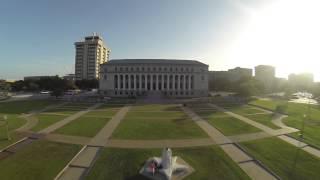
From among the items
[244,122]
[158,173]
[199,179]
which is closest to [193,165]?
[199,179]

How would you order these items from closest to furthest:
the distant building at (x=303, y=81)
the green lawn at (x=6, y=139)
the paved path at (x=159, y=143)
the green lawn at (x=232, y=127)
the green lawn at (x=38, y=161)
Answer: the green lawn at (x=38, y=161) < the green lawn at (x=6, y=139) < the paved path at (x=159, y=143) < the green lawn at (x=232, y=127) < the distant building at (x=303, y=81)

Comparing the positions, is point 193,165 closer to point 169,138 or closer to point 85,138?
point 169,138

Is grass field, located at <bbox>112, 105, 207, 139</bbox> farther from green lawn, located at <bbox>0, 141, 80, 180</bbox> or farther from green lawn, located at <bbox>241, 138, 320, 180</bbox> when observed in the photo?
green lawn, located at <bbox>241, 138, 320, 180</bbox>

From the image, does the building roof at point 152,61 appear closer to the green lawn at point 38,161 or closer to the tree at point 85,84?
the tree at point 85,84

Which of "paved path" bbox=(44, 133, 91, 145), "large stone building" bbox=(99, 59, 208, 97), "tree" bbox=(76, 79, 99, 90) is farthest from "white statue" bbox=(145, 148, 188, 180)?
"tree" bbox=(76, 79, 99, 90)

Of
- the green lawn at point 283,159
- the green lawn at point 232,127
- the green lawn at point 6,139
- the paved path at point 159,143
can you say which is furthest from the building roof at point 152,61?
the green lawn at point 283,159

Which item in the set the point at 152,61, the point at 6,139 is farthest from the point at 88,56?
the point at 6,139
